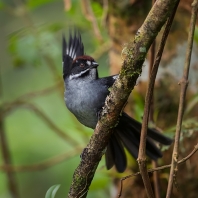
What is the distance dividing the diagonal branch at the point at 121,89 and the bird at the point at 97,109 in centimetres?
58

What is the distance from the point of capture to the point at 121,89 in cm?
189

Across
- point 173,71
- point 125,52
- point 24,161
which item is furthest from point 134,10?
point 24,161

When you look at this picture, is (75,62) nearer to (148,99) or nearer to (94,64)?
(94,64)

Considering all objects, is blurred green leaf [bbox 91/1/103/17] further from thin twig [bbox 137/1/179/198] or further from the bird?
thin twig [bbox 137/1/179/198]

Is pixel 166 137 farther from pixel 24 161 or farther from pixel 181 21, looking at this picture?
pixel 24 161

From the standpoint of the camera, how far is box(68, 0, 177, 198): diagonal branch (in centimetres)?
174

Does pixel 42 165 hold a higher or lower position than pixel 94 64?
lower

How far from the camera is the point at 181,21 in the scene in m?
3.53

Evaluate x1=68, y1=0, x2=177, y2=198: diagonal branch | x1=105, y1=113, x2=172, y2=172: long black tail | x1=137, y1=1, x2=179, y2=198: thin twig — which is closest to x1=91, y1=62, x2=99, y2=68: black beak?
x1=105, y1=113, x2=172, y2=172: long black tail

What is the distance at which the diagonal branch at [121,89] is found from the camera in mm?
1738

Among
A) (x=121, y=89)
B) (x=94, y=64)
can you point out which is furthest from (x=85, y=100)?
(x=121, y=89)

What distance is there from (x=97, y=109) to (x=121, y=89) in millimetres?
865

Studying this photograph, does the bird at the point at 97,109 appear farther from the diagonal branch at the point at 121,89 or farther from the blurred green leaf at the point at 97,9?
the blurred green leaf at the point at 97,9

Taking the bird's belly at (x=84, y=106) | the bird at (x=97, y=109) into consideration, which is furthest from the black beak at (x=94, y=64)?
the bird's belly at (x=84, y=106)
